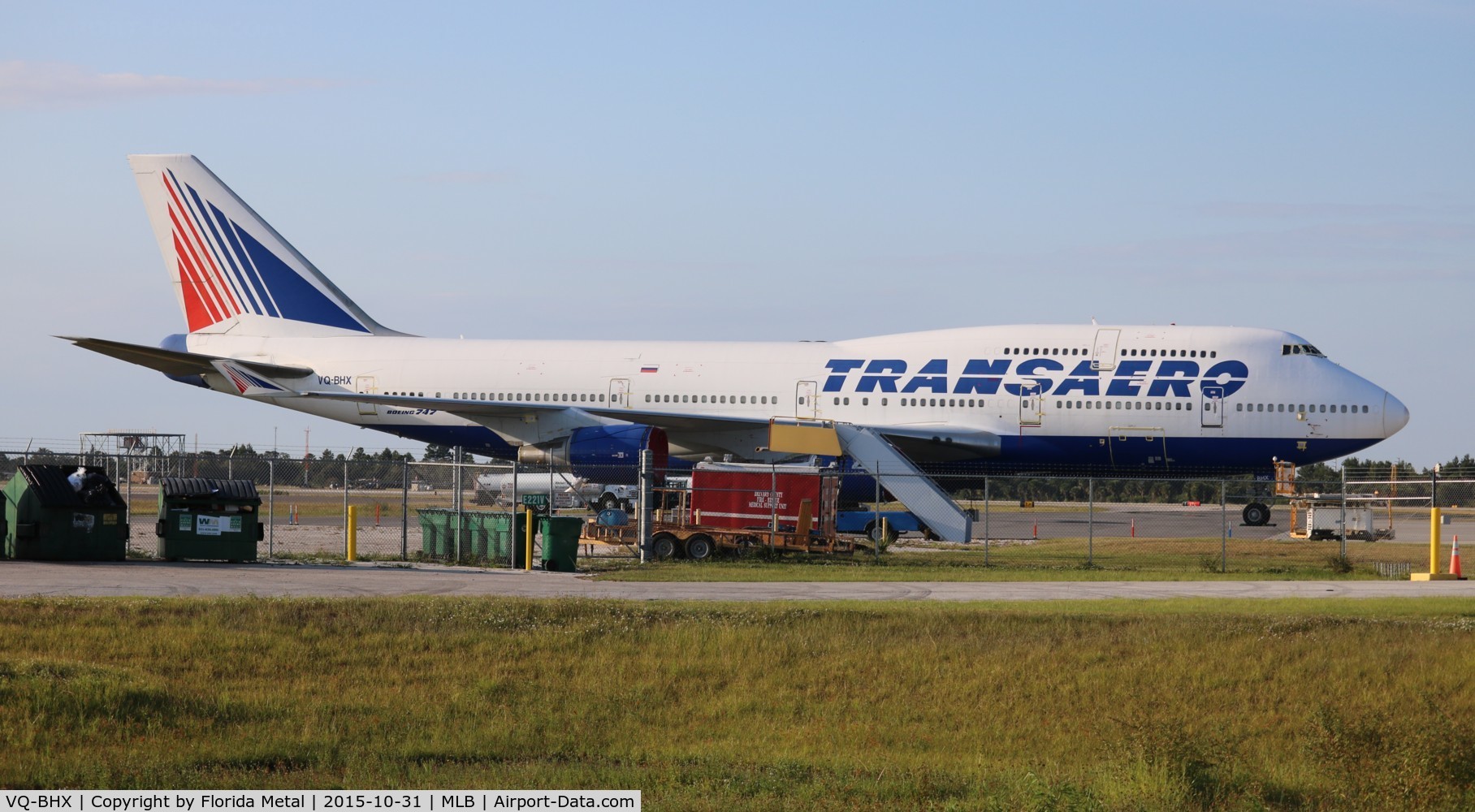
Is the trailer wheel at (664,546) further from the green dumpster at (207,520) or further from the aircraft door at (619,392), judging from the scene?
the aircraft door at (619,392)

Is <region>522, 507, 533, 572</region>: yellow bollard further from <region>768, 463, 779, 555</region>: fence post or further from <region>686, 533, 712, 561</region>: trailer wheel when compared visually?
<region>768, 463, 779, 555</region>: fence post

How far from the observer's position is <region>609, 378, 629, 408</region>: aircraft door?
3825 cm

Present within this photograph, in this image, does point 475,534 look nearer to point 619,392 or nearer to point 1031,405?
point 619,392

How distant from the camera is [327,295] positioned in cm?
4256

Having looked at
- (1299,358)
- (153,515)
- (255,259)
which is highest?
(255,259)

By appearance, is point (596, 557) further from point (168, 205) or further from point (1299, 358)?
point (168, 205)

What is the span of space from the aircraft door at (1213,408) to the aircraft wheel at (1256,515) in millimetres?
2582

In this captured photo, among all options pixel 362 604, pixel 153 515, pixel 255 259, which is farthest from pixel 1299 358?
pixel 153 515

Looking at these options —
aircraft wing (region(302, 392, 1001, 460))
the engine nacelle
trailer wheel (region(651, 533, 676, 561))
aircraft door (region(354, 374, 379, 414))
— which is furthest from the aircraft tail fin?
trailer wheel (region(651, 533, 676, 561))

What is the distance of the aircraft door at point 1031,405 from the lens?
35.5 meters

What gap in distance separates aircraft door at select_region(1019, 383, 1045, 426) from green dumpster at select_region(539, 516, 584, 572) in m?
14.4

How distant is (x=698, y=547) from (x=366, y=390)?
51.0 ft

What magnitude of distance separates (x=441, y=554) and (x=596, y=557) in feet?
9.75

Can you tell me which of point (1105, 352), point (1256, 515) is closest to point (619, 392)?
point (1105, 352)
